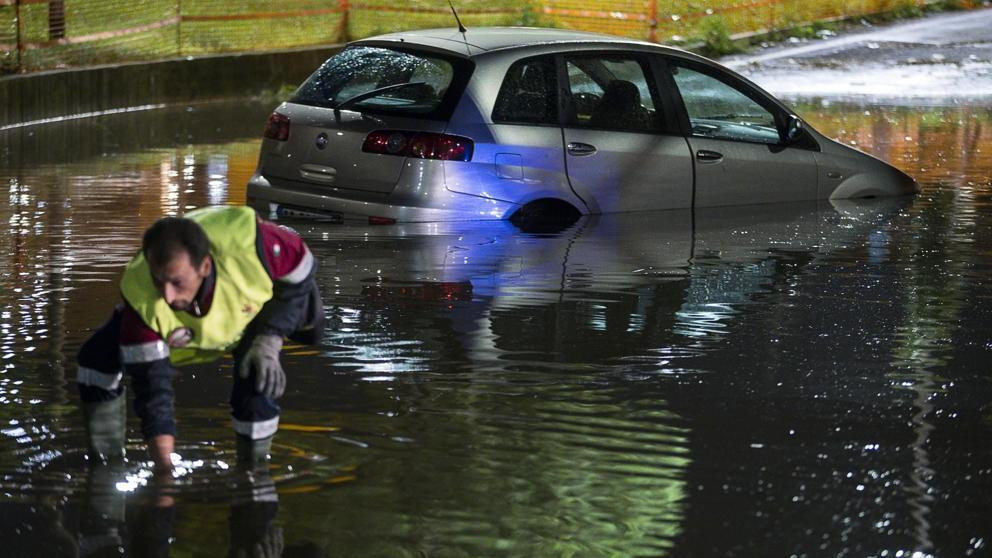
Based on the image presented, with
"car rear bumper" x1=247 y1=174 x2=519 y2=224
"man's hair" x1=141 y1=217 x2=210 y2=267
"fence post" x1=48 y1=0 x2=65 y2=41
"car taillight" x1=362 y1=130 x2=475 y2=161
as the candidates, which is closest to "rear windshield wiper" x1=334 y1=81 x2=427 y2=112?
"car taillight" x1=362 y1=130 x2=475 y2=161

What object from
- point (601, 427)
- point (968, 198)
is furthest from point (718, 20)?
point (601, 427)

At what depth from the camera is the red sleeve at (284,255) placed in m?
5.67

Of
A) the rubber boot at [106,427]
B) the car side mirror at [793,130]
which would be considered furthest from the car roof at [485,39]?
the rubber boot at [106,427]

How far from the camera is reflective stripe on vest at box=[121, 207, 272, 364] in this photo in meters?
5.38

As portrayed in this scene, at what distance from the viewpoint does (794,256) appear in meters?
11.0

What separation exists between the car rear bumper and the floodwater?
180mm

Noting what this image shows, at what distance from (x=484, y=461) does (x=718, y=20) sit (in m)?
22.2

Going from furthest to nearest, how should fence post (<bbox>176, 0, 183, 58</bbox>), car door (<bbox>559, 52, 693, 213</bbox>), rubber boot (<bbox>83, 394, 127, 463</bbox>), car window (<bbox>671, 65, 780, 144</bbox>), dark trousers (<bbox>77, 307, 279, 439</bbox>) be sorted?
fence post (<bbox>176, 0, 183, 58</bbox>) < car window (<bbox>671, 65, 780, 144</bbox>) < car door (<bbox>559, 52, 693, 213</bbox>) < rubber boot (<bbox>83, 394, 127, 463</bbox>) < dark trousers (<bbox>77, 307, 279, 439</bbox>)

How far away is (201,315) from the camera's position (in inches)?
216

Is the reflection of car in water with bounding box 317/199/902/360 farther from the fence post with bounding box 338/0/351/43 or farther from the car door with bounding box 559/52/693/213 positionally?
the fence post with bounding box 338/0/351/43

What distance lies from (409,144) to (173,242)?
5.69 m

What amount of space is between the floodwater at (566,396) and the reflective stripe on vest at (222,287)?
64cm

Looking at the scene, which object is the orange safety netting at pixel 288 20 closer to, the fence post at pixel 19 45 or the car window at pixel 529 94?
the fence post at pixel 19 45

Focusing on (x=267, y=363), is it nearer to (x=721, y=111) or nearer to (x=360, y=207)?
(x=360, y=207)
